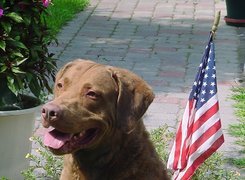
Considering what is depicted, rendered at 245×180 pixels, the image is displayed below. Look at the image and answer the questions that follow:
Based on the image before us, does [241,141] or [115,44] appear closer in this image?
[241,141]

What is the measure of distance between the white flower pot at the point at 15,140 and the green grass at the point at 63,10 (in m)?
6.50

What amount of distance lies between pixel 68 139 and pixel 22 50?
1632 mm

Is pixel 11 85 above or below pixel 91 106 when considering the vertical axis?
below

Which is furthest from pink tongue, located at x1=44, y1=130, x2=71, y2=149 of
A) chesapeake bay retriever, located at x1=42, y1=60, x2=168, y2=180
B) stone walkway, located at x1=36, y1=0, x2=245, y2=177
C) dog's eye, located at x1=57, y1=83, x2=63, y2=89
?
stone walkway, located at x1=36, y1=0, x2=245, y2=177

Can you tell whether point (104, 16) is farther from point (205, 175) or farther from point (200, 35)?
point (205, 175)

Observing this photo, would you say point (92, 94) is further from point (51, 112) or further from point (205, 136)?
point (205, 136)

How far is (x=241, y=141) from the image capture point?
738 centimetres

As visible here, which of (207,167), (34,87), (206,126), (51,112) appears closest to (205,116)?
(206,126)

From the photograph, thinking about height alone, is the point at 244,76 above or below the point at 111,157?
below

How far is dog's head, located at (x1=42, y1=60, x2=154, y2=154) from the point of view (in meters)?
3.82

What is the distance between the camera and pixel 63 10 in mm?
13375

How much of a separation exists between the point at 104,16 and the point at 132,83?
956 cm

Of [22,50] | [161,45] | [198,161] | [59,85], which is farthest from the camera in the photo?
[161,45]

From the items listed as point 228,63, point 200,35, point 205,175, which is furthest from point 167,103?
point 200,35
